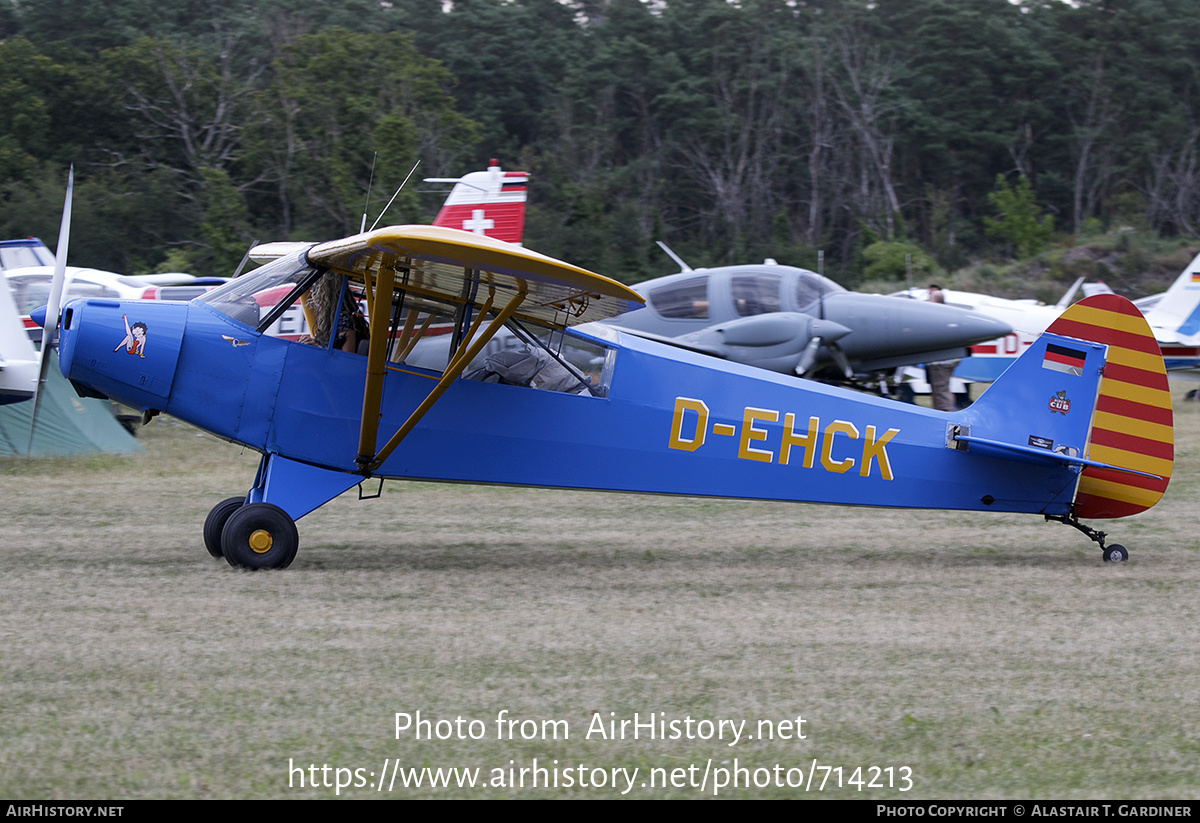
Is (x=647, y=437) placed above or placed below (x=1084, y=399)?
below

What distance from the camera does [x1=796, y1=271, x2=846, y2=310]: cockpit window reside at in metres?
12.9

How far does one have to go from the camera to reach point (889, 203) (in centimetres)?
5231

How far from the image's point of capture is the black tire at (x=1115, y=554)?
326 inches

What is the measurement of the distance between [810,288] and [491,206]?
7.22 metres

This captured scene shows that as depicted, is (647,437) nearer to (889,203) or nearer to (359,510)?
(359,510)

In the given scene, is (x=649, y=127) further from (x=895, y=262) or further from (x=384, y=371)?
(x=384, y=371)

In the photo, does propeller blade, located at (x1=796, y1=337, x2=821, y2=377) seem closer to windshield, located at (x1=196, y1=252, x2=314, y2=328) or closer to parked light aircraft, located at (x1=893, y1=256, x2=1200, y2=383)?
parked light aircraft, located at (x1=893, y1=256, x2=1200, y2=383)

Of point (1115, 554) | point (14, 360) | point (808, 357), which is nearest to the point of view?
point (1115, 554)

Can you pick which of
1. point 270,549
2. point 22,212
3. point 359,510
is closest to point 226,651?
point 270,549

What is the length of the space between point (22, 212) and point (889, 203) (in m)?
35.4

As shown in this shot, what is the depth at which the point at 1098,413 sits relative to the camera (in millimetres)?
8203

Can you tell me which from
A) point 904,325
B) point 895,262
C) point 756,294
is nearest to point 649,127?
point 895,262

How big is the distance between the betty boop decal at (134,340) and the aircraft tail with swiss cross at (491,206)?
11301 millimetres
